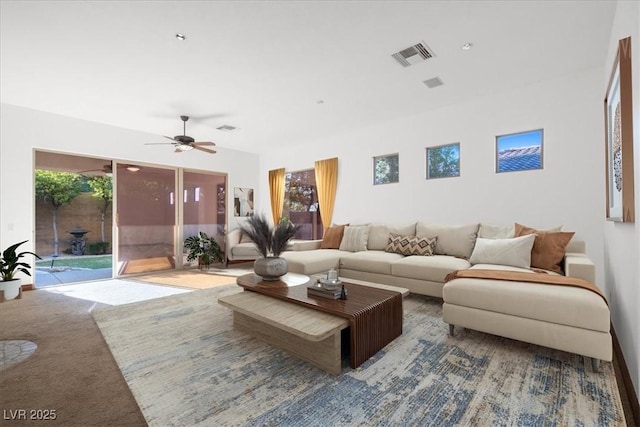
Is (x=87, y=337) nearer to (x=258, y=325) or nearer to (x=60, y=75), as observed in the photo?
(x=258, y=325)

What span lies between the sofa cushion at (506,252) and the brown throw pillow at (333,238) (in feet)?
7.18

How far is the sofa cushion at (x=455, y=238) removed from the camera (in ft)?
12.2

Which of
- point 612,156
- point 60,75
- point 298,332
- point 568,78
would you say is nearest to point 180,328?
point 298,332

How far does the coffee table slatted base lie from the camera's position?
174 cm

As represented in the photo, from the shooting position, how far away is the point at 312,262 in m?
3.85

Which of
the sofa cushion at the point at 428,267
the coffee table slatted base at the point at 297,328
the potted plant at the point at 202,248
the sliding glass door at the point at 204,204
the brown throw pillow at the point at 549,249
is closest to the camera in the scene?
the coffee table slatted base at the point at 297,328

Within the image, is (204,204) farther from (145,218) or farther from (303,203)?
(303,203)

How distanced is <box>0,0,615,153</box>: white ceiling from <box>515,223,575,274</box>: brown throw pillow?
1.93 metres

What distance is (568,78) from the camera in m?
3.39

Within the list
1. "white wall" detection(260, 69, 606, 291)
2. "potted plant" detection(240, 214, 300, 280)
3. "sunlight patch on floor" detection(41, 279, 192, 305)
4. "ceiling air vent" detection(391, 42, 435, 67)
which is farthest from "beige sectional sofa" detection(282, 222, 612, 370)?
"ceiling air vent" detection(391, 42, 435, 67)

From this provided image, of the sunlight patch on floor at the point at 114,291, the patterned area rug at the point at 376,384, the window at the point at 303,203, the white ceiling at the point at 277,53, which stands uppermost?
the white ceiling at the point at 277,53

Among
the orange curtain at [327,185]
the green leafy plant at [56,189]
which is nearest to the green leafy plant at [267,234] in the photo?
the orange curtain at [327,185]

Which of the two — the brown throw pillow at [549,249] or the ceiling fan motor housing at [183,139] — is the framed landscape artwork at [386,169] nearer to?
the brown throw pillow at [549,249]

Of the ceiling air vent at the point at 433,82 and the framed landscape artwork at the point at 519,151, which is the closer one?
the ceiling air vent at the point at 433,82
